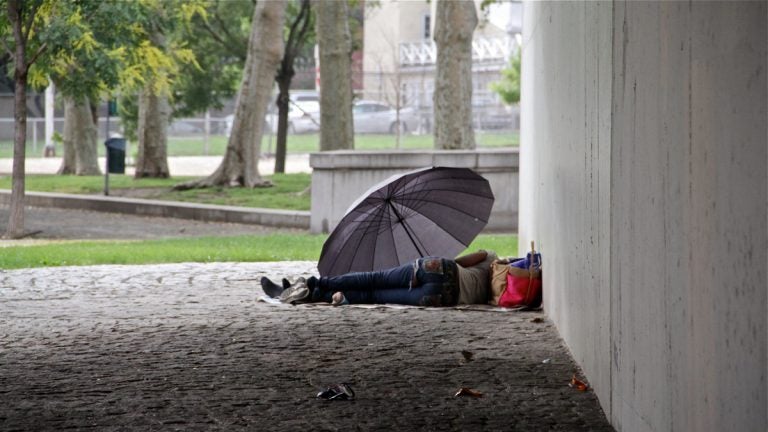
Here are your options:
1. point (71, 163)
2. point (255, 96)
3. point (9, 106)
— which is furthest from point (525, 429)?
point (9, 106)

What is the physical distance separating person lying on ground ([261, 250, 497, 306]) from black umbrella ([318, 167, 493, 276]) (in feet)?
1.17

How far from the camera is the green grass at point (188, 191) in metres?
24.8

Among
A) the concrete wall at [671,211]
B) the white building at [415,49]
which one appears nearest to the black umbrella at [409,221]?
the concrete wall at [671,211]

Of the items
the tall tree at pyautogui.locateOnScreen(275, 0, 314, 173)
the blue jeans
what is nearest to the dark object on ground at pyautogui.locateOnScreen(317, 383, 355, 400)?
the blue jeans

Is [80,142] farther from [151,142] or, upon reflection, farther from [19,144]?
[19,144]

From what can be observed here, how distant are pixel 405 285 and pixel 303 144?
37.2 metres

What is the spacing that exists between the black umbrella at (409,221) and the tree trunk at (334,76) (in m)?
14.0

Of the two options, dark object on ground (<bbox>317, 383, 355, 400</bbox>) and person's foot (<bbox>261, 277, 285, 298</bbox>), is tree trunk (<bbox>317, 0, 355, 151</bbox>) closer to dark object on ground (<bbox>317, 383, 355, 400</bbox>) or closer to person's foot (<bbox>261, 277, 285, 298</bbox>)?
person's foot (<bbox>261, 277, 285, 298</bbox>)

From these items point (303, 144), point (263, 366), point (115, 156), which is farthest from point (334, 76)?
point (303, 144)

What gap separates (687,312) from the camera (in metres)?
4.44

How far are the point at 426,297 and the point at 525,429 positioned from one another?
4.26 meters

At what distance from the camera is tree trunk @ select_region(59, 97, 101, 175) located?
33781 mm

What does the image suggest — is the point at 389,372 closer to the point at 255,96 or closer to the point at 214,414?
the point at 214,414

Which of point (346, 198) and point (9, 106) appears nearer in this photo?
point (346, 198)
